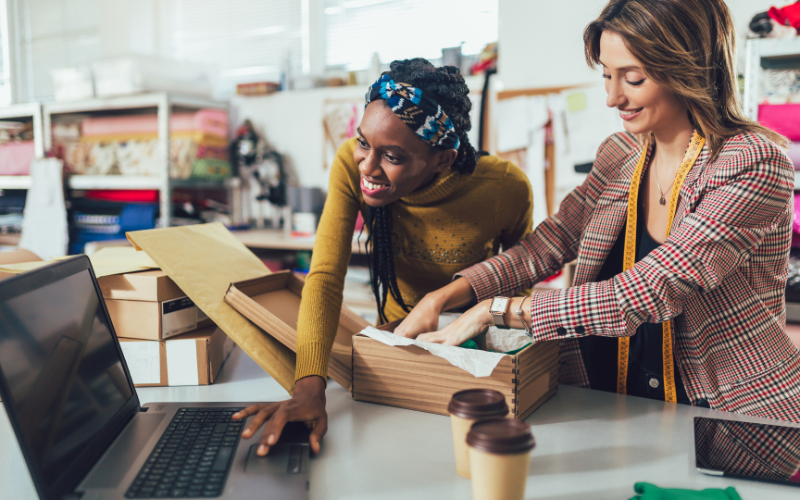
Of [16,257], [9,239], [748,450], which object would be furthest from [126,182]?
[748,450]

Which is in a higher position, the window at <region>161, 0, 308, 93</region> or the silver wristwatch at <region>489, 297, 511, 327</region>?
the window at <region>161, 0, 308, 93</region>

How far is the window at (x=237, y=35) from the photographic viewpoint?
130 inches

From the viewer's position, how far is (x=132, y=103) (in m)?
2.96

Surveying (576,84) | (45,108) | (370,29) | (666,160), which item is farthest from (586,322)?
(45,108)

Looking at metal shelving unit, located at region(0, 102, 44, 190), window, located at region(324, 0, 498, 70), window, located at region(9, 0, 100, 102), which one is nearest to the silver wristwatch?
window, located at region(324, 0, 498, 70)

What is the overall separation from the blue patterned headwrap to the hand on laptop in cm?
48

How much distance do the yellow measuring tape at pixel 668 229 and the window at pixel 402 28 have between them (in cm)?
186

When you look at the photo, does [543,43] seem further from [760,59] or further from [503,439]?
[503,439]

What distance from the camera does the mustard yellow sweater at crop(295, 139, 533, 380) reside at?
3.82 ft

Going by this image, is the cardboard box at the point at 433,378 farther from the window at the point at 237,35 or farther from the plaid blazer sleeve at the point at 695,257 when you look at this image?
the window at the point at 237,35

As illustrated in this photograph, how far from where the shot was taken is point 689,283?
2.83ft

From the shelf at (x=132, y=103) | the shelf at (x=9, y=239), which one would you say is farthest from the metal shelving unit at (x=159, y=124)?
the shelf at (x=9, y=239)

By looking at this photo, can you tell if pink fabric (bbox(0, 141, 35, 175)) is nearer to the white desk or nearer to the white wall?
the white wall

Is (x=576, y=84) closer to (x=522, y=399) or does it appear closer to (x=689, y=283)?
(x=689, y=283)
